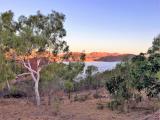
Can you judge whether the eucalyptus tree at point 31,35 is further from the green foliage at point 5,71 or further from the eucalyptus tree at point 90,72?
the eucalyptus tree at point 90,72

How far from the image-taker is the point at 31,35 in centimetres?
2417

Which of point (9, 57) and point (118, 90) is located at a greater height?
point (9, 57)

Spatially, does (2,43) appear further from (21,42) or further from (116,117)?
(116,117)

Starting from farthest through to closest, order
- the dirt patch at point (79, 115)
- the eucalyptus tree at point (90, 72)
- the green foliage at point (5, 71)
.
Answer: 1. the eucalyptus tree at point (90, 72)
2. the green foliage at point (5, 71)
3. the dirt patch at point (79, 115)

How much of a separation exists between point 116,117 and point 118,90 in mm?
2755

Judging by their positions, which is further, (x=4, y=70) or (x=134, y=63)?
(x=4, y=70)

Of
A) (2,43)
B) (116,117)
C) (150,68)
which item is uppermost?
(2,43)

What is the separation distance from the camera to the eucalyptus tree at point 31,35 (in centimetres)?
2391

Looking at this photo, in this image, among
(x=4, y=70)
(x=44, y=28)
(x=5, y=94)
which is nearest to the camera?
(x=4, y=70)

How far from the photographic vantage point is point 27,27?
2428 cm

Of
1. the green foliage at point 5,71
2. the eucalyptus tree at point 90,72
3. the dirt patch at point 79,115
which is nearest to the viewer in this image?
the dirt patch at point 79,115

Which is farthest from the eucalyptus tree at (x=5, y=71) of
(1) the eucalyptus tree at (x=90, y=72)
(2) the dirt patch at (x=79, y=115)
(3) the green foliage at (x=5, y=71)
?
(1) the eucalyptus tree at (x=90, y=72)

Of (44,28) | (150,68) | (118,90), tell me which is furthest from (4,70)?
(150,68)

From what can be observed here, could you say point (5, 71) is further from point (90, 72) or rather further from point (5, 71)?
point (90, 72)
